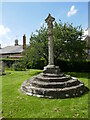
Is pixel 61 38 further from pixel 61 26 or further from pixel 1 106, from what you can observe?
pixel 1 106

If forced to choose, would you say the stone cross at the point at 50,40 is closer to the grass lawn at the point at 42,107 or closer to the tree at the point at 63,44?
the grass lawn at the point at 42,107

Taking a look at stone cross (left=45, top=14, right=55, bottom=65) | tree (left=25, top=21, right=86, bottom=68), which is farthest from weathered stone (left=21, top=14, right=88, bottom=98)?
tree (left=25, top=21, right=86, bottom=68)

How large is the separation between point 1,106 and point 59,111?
8.76 ft

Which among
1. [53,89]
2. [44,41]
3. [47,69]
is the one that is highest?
[44,41]

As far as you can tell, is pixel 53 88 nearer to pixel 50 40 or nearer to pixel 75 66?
pixel 50 40

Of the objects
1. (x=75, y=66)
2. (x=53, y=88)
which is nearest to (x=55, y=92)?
(x=53, y=88)

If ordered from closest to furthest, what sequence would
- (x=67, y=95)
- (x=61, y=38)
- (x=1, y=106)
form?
(x=1, y=106), (x=67, y=95), (x=61, y=38)

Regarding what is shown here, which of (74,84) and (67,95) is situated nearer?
(67,95)

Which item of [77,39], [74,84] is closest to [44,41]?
[77,39]

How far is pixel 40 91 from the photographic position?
7496 millimetres

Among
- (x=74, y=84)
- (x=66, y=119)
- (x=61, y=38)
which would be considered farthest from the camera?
(x=61, y=38)

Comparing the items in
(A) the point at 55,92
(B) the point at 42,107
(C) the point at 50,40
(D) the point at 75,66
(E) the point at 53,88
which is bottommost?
(B) the point at 42,107

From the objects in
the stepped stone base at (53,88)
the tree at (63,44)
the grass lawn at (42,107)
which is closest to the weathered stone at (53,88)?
the stepped stone base at (53,88)

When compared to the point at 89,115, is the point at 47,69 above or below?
above
